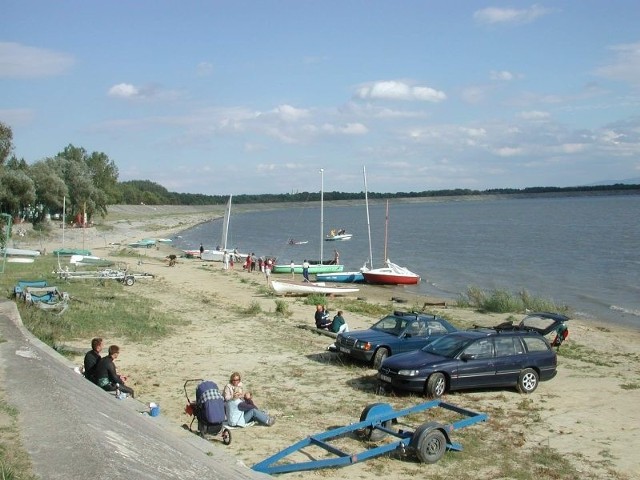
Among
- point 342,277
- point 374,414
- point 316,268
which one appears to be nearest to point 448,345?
point 374,414

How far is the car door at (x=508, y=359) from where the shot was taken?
14750 mm

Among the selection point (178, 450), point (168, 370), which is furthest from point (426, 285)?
point (178, 450)

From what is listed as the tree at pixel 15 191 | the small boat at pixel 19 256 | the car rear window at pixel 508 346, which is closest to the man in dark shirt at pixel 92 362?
the car rear window at pixel 508 346

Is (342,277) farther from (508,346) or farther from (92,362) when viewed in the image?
(92,362)

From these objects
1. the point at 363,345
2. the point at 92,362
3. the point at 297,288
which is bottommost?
the point at 297,288

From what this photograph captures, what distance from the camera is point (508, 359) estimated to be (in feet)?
48.8

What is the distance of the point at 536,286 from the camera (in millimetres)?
43531

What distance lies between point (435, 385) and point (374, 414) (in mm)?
3243

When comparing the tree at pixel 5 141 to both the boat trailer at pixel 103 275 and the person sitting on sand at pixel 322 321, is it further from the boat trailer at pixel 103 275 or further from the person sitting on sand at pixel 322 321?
the person sitting on sand at pixel 322 321

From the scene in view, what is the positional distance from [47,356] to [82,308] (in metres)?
10.7

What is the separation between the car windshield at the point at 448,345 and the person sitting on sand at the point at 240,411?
443 cm

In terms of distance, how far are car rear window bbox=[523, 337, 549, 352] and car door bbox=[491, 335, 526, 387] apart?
0.22 metres

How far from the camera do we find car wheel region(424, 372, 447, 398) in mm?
14016

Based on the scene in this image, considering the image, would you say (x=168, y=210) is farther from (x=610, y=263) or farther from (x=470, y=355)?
(x=470, y=355)
